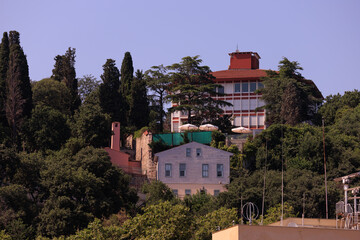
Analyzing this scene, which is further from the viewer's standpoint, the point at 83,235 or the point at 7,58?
the point at 7,58

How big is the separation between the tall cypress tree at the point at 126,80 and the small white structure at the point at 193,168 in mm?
11546

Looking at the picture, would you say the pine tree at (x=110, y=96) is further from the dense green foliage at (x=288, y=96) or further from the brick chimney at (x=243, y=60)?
the brick chimney at (x=243, y=60)

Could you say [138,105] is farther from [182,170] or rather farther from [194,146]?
[182,170]

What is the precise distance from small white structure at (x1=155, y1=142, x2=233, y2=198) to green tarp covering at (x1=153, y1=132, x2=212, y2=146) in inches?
135

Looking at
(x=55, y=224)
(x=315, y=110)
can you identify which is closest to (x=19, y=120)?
(x=55, y=224)

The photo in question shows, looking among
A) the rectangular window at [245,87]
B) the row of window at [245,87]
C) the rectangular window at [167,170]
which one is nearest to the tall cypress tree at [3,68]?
the rectangular window at [167,170]

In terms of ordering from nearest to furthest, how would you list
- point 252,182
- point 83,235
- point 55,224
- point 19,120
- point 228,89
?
1. point 83,235
2. point 55,224
3. point 252,182
4. point 19,120
5. point 228,89

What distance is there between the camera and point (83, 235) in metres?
38.7

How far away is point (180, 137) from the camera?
2451 inches

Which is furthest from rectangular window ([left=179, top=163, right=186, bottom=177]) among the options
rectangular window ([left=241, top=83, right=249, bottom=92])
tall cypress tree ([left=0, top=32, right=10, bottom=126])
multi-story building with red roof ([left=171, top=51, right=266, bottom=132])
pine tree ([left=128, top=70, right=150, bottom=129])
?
rectangular window ([left=241, top=83, right=249, bottom=92])

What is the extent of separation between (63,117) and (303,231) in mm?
45573

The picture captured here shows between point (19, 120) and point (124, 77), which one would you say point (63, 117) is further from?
point (124, 77)

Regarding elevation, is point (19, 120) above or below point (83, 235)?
above

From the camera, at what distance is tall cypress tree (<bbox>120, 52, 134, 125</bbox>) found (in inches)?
2719
